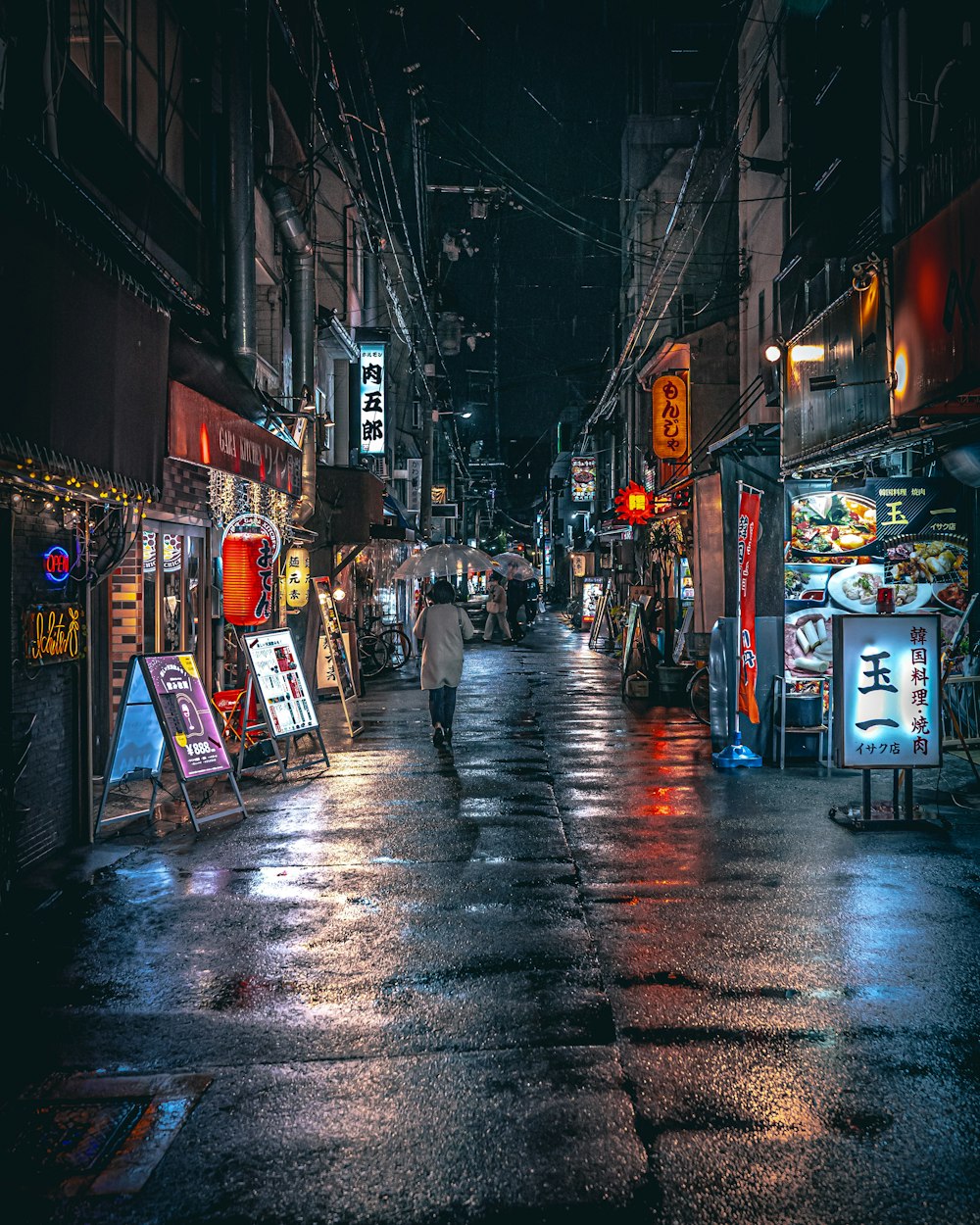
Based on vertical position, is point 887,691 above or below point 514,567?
below

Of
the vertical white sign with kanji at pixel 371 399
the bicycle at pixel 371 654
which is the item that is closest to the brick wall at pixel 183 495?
the bicycle at pixel 371 654

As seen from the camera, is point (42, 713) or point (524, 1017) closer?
point (524, 1017)

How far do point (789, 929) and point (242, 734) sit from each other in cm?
704

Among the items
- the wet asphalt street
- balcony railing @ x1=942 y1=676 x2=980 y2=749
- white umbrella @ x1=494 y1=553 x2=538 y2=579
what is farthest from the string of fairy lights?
white umbrella @ x1=494 y1=553 x2=538 y2=579

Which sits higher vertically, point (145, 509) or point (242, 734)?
point (145, 509)

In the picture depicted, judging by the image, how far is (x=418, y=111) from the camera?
34.3m

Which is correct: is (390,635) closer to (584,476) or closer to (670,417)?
(670,417)

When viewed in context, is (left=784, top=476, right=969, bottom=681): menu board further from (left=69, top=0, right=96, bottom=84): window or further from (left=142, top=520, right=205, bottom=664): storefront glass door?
(left=69, top=0, right=96, bottom=84): window

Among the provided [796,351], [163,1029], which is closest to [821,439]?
[796,351]

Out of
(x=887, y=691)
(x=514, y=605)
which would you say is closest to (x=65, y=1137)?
(x=887, y=691)

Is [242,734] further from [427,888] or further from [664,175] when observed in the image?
[664,175]

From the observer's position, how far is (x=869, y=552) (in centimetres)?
1186

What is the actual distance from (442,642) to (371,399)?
1612cm

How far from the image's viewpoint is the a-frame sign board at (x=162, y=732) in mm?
9102
